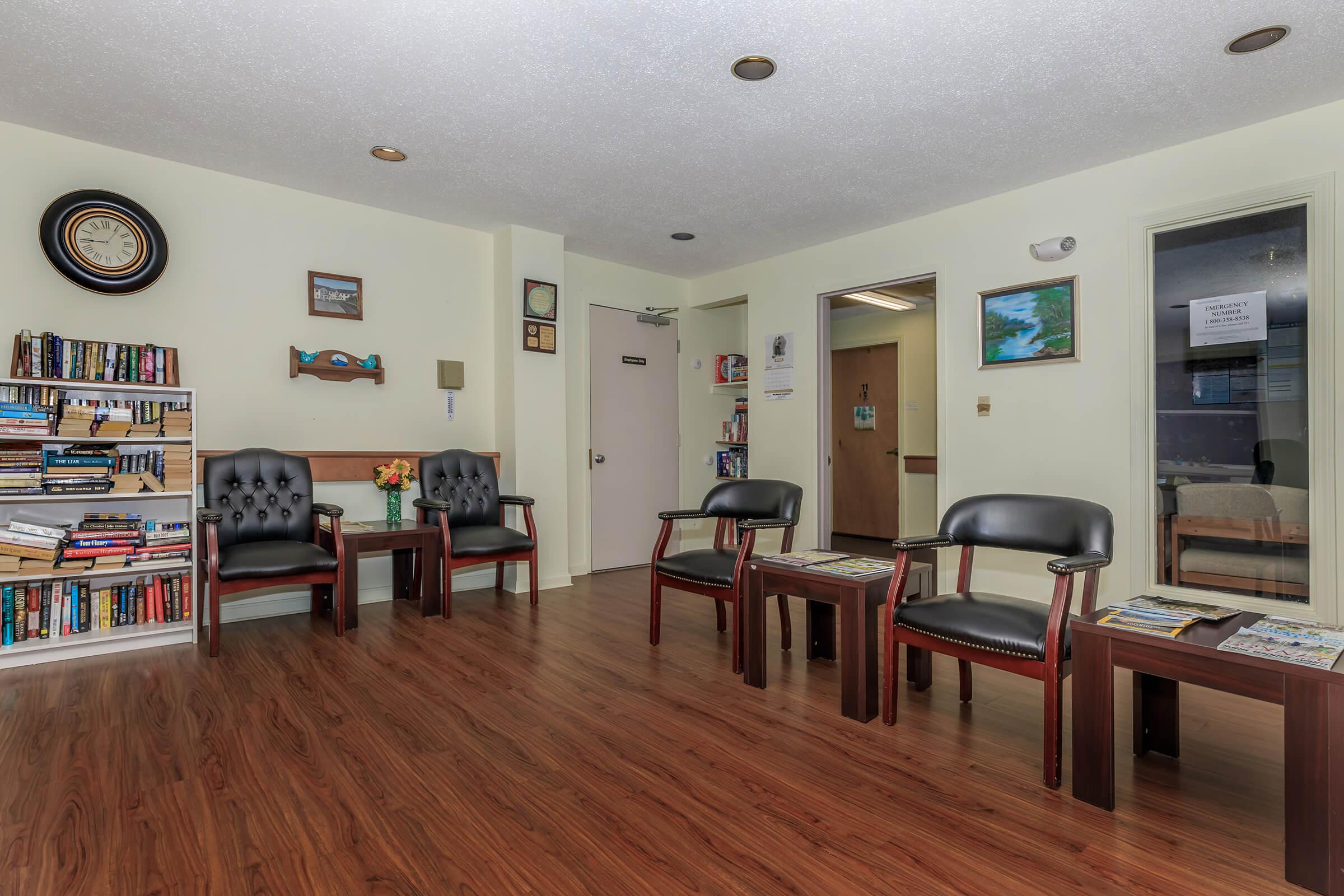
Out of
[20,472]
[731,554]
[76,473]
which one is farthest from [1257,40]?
[20,472]

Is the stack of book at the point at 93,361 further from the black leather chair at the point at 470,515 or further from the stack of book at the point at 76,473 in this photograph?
the black leather chair at the point at 470,515

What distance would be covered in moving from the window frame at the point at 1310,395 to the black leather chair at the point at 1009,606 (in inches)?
61.7

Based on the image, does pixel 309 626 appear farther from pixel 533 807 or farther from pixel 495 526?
pixel 533 807

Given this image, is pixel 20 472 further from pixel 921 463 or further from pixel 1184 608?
pixel 921 463

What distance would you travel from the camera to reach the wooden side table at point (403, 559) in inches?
156

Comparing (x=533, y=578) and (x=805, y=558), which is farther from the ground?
(x=805, y=558)

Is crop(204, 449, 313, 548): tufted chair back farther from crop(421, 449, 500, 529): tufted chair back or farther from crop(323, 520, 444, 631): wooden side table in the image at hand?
crop(421, 449, 500, 529): tufted chair back

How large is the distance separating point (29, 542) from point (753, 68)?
3.91 meters

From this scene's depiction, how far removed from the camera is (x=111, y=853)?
177cm

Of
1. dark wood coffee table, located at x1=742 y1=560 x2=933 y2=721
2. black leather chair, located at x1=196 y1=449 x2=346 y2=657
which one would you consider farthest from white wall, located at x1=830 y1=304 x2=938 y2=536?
black leather chair, located at x1=196 y1=449 x2=346 y2=657

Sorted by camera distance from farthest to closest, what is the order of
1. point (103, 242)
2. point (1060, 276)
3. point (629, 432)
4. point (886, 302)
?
point (886, 302)
point (629, 432)
point (1060, 276)
point (103, 242)

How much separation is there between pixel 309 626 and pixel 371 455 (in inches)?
45.0

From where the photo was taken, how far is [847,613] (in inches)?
104

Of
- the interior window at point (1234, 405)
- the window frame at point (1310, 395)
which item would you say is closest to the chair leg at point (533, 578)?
the window frame at point (1310, 395)
